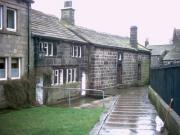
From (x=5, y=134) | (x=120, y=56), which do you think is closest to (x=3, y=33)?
(x=5, y=134)

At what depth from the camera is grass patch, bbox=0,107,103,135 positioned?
11656mm

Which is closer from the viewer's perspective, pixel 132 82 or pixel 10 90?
pixel 10 90

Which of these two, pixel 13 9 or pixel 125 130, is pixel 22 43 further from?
pixel 125 130

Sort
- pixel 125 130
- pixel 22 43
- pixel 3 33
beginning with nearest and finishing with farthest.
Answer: pixel 125 130 → pixel 3 33 → pixel 22 43

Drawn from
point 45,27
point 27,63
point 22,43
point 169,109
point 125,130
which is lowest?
point 125,130

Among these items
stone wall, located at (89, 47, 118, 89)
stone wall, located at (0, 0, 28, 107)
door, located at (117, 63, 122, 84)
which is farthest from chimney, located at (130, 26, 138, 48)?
stone wall, located at (0, 0, 28, 107)

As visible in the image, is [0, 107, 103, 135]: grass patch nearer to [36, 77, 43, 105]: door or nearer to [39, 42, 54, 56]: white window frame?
[36, 77, 43, 105]: door

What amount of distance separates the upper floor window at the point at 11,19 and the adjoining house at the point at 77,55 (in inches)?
83.6

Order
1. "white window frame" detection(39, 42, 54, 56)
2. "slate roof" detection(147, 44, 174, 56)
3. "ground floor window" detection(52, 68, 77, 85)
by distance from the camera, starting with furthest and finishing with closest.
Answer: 1. "slate roof" detection(147, 44, 174, 56)
2. "ground floor window" detection(52, 68, 77, 85)
3. "white window frame" detection(39, 42, 54, 56)

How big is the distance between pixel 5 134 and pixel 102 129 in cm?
372

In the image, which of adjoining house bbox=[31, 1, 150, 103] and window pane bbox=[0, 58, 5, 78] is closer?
window pane bbox=[0, 58, 5, 78]

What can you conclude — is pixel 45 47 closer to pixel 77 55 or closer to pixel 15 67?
pixel 15 67

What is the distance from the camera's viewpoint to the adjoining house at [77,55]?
2402 centimetres

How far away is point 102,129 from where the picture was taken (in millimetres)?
12672
